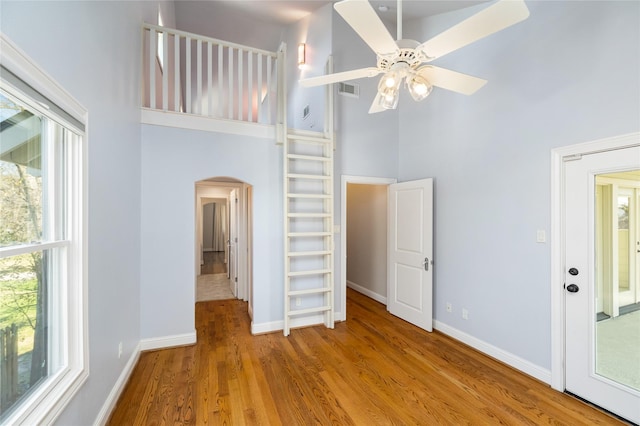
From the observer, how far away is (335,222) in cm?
392

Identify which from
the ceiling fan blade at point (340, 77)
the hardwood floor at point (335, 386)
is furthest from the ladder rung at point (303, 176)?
the hardwood floor at point (335, 386)

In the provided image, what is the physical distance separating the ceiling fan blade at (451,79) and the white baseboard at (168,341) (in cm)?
352

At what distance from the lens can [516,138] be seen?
108 inches

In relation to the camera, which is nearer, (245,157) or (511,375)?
(511,375)

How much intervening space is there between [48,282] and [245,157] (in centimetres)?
238


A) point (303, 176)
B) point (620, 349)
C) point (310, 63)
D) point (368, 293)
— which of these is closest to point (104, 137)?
point (303, 176)

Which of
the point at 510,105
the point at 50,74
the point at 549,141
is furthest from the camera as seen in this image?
the point at 510,105

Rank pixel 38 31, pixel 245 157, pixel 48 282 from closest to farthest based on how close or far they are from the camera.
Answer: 1. pixel 38 31
2. pixel 48 282
3. pixel 245 157

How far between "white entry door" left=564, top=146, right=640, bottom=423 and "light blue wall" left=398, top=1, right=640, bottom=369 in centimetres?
17

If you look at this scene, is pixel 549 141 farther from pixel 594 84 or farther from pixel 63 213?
pixel 63 213

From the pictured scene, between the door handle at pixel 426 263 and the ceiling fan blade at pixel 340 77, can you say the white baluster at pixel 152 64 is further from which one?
the door handle at pixel 426 263

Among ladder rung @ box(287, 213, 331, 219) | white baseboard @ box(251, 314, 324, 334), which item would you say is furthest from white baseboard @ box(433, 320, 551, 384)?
ladder rung @ box(287, 213, 331, 219)

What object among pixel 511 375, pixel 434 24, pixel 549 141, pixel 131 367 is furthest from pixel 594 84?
pixel 131 367

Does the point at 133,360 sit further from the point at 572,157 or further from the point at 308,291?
the point at 572,157
